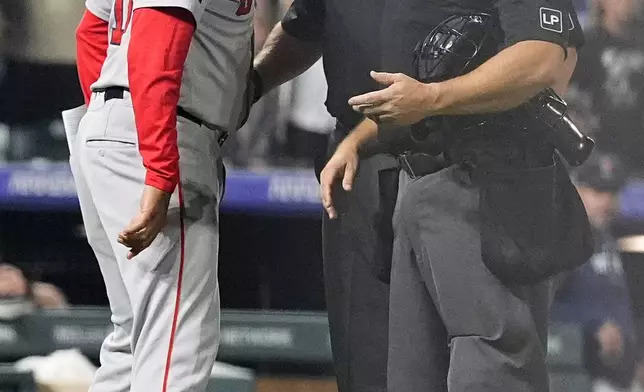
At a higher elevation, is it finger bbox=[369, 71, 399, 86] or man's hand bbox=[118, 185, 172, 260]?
finger bbox=[369, 71, 399, 86]

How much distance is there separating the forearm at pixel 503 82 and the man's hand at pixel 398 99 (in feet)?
0.04

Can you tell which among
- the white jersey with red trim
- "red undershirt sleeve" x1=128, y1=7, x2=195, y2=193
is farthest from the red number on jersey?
"red undershirt sleeve" x1=128, y1=7, x2=195, y2=193

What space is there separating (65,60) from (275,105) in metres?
0.40

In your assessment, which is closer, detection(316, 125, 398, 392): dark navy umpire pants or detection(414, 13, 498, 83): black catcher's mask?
detection(414, 13, 498, 83): black catcher's mask

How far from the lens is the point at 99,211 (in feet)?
4.04

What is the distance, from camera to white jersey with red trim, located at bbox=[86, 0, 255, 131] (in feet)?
3.95

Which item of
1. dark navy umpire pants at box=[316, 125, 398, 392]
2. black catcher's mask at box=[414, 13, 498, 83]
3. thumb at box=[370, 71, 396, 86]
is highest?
black catcher's mask at box=[414, 13, 498, 83]

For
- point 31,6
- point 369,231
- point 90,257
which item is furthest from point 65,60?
point 369,231

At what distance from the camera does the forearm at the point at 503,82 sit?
1197 mm

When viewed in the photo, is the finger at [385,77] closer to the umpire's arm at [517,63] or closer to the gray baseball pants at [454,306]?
the umpire's arm at [517,63]

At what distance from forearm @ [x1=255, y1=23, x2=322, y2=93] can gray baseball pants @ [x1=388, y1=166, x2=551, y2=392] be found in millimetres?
289

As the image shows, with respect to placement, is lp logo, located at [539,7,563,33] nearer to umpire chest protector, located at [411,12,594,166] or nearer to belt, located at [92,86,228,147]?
umpire chest protector, located at [411,12,594,166]

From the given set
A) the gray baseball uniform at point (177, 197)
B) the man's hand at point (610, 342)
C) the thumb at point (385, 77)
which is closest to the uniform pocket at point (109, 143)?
the gray baseball uniform at point (177, 197)

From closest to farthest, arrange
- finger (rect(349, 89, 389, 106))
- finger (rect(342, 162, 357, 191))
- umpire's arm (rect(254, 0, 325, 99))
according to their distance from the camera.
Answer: finger (rect(349, 89, 389, 106)) < finger (rect(342, 162, 357, 191)) < umpire's arm (rect(254, 0, 325, 99))
